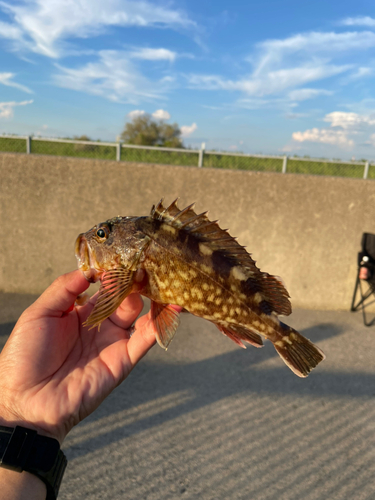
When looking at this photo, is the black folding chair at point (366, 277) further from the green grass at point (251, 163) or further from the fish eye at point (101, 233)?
the fish eye at point (101, 233)

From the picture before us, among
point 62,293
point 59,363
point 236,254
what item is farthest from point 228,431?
point 236,254

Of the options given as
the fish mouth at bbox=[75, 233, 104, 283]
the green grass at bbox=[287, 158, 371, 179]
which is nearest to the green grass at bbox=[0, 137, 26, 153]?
the green grass at bbox=[287, 158, 371, 179]

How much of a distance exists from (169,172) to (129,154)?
1.96 meters

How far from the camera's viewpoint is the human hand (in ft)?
6.47

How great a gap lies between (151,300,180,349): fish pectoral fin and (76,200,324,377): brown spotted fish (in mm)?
22

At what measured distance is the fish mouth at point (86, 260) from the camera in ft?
6.27

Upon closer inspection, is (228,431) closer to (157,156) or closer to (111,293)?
(111,293)

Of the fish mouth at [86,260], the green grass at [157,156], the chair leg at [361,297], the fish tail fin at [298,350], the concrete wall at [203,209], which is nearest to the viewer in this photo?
the fish tail fin at [298,350]

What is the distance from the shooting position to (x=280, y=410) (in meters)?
4.05

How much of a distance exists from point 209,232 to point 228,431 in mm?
2648

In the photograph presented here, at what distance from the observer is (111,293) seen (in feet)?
5.73

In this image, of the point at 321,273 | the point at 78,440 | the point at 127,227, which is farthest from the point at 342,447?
the point at 321,273

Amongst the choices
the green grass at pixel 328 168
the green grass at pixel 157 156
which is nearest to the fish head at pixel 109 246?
the green grass at pixel 157 156

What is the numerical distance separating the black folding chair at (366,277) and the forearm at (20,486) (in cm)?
573
